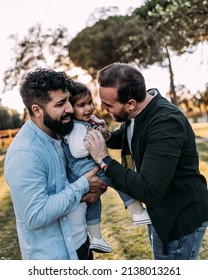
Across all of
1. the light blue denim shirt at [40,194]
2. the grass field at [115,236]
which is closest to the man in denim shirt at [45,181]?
Result: the light blue denim shirt at [40,194]

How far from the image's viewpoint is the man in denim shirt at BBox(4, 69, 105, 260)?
182 cm

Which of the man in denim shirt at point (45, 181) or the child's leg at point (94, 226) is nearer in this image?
the man in denim shirt at point (45, 181)

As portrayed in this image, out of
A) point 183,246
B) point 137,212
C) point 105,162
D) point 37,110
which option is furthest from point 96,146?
point 183,246

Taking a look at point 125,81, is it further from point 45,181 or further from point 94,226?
point 94,226

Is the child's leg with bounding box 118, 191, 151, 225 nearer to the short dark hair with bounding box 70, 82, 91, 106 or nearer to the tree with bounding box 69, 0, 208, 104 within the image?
the short dark hair with bounding box 70, 82, 91, 106

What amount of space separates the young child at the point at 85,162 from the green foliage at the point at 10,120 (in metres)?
16.4

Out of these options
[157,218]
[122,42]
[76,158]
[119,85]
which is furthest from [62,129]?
[122,42]

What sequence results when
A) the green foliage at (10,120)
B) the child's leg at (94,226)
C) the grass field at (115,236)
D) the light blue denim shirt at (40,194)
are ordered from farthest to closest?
the green foliage at (10,120), the grass field at (115,236), the child's leg at (94,226), the light blue denim shirt at (40,194)

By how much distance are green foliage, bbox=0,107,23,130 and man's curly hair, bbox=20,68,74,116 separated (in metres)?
16.8

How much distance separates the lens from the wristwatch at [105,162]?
206 cm

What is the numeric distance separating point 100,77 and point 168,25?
6.34 metres

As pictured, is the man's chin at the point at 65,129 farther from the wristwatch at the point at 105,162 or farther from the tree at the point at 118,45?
the tree at the point at 118,45

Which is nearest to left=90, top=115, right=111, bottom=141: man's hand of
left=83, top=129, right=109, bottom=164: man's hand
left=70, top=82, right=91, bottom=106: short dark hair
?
left=70, top=82, right=91, bottom=106: short dark hair
